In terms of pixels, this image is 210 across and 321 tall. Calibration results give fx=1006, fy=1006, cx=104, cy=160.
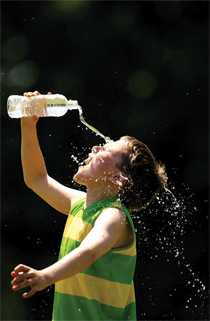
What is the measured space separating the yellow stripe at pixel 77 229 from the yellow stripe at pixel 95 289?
125mm

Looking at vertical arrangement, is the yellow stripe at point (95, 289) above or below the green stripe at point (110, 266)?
below

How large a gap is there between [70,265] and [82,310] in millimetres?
367

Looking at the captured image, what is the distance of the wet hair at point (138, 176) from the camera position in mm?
3352

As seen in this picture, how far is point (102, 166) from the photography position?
3328 mm

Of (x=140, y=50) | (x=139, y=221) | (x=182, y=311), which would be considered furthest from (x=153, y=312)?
(x=140, y=50)

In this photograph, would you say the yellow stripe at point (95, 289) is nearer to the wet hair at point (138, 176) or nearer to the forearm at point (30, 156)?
the wet hair at point (138, 176)

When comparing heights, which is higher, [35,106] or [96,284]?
[35,106]

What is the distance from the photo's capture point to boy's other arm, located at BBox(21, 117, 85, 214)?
3.55 meters

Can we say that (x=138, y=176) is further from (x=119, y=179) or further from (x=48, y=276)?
(x=48, y=276)

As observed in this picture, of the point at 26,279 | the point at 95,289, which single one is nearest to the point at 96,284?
the point at 95,289

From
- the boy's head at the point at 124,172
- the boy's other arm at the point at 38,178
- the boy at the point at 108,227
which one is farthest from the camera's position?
the boy's other arm at the point at 38,178

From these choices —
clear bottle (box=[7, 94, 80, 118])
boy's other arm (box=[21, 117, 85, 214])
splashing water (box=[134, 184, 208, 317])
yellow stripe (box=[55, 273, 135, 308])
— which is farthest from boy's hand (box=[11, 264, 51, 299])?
splashing water (box=[134, 184, 208, 317])

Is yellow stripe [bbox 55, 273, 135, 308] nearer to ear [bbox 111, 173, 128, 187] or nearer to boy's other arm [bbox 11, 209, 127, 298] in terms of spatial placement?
boy's other arm [bbox 11, 209, 127, 298]

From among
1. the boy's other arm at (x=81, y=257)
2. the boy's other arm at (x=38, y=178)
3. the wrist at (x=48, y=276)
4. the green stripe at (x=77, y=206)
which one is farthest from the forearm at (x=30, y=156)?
the wrist at (x=48, y=276)
